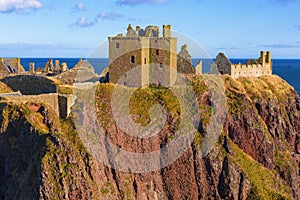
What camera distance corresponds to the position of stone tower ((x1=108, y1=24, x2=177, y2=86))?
66.4 m

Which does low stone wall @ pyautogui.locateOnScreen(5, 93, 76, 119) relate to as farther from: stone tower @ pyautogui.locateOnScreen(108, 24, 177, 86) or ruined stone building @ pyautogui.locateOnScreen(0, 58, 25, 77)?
ruined stone building @ pyautogui.locateOnScreen(0, 58, 25, 77)

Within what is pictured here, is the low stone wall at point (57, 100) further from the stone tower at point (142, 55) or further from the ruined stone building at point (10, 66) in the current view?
the ruined stone building at point (10, 66)

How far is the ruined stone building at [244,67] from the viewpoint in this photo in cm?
7875

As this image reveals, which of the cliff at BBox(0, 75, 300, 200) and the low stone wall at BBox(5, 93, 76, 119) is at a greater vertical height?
the low stone wall at BBox(5, 93, 76, 119)

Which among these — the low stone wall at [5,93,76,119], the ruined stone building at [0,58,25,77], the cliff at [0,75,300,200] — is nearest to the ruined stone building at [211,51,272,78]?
the cliff at [0,75,300,200]

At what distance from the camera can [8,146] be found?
184 ft

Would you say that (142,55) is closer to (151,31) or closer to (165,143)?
(151,31)

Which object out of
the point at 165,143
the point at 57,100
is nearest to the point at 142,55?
the point at 165,143

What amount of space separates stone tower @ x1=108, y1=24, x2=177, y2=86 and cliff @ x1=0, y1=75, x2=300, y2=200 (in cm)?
248

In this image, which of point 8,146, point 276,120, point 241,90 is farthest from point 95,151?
point 276,120

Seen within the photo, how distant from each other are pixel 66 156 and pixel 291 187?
40.2m

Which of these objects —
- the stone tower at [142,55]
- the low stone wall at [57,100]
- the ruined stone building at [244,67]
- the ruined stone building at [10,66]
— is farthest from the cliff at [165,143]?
the ruined stone building at [10,66]

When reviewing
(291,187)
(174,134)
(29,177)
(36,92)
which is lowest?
(291,187)

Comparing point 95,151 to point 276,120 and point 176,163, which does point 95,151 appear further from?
point 276,120
